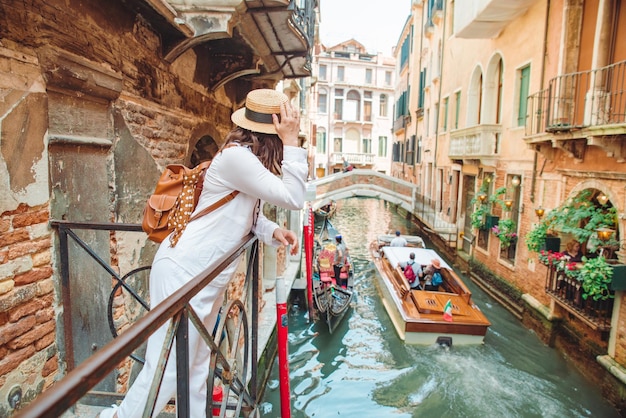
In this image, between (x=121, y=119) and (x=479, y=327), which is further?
(x=479, y=327)

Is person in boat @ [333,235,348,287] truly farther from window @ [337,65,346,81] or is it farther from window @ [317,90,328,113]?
window @ [337,65,346,81]

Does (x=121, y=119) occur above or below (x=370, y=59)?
below

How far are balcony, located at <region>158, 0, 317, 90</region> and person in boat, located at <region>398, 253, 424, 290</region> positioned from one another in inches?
206

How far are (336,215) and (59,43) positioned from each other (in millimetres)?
23543

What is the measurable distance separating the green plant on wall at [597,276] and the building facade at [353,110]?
3001 centimetres

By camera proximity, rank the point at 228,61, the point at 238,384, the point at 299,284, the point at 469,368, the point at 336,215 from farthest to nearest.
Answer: the point at 336,215, the point at 299,284, the point at 469,368, the point at 228,61, the point at 238,384

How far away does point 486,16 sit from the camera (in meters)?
10.1

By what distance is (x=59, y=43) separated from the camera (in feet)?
7.71

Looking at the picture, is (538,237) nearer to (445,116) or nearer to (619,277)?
(619,277)

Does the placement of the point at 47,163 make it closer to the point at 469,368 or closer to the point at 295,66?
the point at 295,66

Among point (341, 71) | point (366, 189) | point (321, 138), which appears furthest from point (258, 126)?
point (341, 71)

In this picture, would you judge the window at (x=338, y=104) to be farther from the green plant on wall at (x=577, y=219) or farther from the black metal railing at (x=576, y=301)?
the black metal railing at (x=576, y=301)

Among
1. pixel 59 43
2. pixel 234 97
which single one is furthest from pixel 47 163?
pixel 234 97

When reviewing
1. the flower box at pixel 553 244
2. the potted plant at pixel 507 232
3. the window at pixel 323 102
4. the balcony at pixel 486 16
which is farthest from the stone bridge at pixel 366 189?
the window at pixel 323 102
